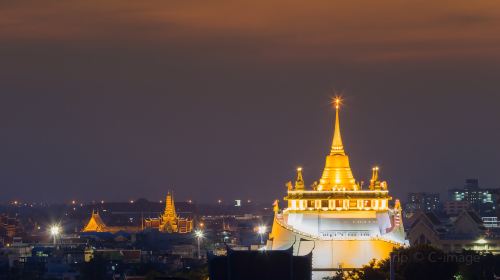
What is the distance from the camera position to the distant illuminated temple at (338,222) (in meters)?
134

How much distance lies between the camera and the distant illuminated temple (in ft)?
441

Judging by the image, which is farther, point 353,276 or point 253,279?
point 353,276

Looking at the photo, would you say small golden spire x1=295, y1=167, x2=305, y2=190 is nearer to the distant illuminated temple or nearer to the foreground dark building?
the distant illuminated temple

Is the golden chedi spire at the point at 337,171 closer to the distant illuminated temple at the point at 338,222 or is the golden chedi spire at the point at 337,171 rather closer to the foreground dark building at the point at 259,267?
the distant illuminated temple at the point at 338,222

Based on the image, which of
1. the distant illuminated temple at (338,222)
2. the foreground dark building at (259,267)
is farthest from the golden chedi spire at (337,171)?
the foreground dark building at (259,267)

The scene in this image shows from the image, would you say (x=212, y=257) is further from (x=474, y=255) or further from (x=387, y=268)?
(x=474, y=255)

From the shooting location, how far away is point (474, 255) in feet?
519

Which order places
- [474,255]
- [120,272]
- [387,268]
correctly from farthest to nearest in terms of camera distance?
1. [120,272]
2. [474,255]
3. [387,268]

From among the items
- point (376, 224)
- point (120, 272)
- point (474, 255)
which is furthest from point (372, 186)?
point (120, 272)

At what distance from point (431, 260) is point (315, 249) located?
6.47 metres

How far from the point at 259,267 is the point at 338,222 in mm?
23627

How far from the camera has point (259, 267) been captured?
11288cm

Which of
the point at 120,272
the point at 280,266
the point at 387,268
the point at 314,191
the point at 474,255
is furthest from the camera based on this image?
the point at 120,272

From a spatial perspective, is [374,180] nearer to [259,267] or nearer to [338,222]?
[338,222]
